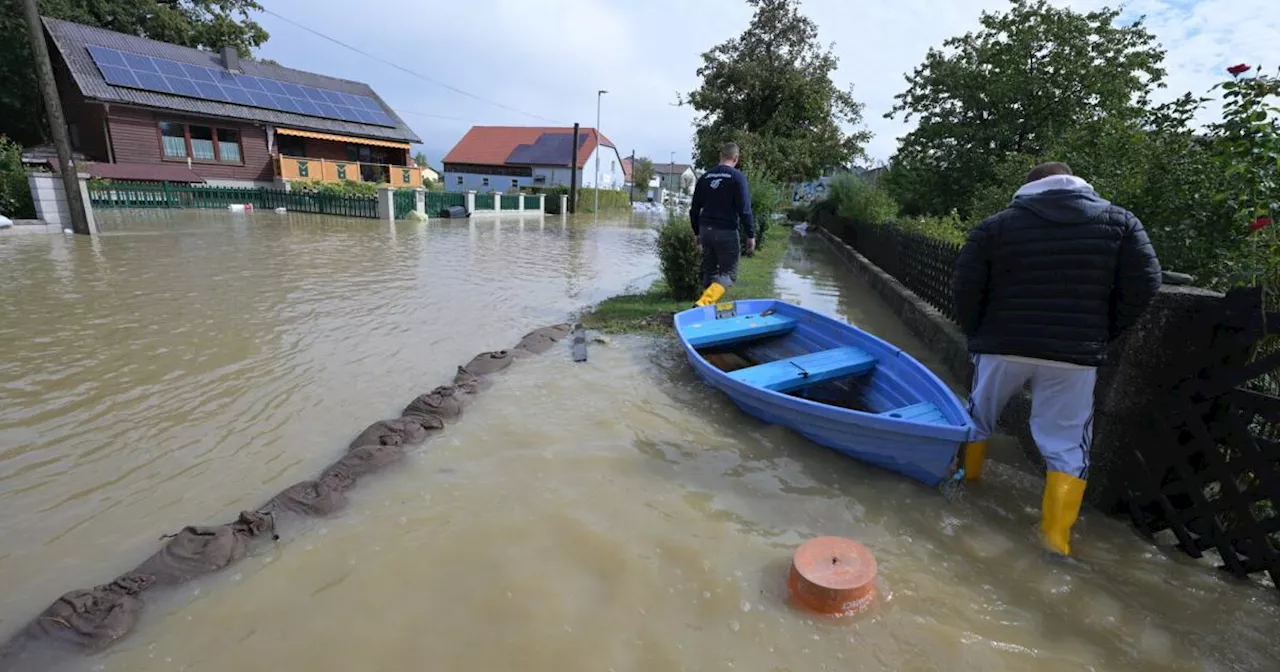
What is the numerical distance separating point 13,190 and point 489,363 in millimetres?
15914

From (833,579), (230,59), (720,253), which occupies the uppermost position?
(230,59)

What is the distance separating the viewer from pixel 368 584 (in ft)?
8.52

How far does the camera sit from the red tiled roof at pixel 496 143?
50031mm

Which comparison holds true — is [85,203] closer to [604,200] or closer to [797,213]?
[604,200]

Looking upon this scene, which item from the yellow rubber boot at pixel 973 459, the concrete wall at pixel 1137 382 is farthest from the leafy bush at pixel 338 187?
the concrete wall at pixel 1137 382

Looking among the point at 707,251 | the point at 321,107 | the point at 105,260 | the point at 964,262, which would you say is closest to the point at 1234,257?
the point at 964,262

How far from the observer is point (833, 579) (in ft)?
7.97

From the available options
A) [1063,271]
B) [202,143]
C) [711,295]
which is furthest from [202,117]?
[1063,271]

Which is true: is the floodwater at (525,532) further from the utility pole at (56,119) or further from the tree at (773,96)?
the tree at (773,96)

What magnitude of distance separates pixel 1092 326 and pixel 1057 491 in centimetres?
85

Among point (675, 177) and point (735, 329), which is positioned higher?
point (675, 177)

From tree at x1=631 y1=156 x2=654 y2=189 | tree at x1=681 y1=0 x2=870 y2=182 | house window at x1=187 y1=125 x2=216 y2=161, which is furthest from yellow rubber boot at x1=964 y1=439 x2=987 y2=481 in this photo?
tree at x1=631 y1=156 x2=654 y2=189

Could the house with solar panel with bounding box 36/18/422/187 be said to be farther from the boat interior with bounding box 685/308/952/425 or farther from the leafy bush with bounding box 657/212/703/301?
the boat interior with bounding box 685/308/952/425

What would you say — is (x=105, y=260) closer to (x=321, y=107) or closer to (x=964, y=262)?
(x=964, y=262)
